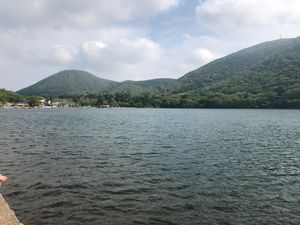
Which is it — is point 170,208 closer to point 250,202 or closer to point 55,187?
point 250,202

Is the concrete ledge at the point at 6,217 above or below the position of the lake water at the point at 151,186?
above

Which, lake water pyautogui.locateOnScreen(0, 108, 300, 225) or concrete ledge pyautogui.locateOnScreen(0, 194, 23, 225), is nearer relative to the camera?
concrete ledge pyautogui.locateOnScreen(0, 194, 23, 225)

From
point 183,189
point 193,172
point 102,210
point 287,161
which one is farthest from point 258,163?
point 102,210

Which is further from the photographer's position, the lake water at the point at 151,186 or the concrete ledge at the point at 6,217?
the lake water at the point at 151,186

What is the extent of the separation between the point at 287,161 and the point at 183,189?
19.1 metres

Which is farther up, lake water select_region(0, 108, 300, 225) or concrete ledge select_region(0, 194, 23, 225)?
concrete ledge select_region(0, 194, 23, 225)

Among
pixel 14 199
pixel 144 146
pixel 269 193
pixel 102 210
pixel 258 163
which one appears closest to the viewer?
pixel 102 210

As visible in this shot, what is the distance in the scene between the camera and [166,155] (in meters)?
43.9

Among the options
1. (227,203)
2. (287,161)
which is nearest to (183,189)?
(227,203)

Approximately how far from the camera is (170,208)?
22969 millimetres

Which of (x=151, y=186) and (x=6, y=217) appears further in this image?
(x=151, y=186)

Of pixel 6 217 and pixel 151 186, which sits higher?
pixel 6 217

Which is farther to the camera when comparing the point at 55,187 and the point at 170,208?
the point at 55,187

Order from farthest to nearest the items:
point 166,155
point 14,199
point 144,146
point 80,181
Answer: point 144,146, point 166,155, point 80,181, point 14,199
